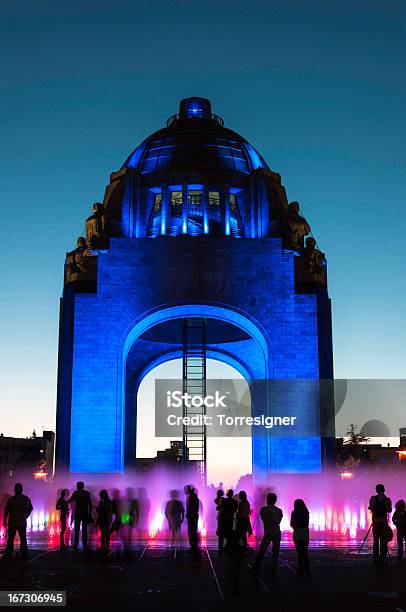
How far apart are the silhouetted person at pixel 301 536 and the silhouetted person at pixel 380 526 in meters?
1.90

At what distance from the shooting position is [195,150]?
Result: 137 feet

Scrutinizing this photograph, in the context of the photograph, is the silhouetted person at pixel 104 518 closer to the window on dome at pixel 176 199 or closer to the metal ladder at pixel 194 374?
the metal ladder at pixel 194 374

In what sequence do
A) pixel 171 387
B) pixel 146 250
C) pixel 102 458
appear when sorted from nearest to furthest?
1. pixel 102 458
2. pixel 146 250
3. pixel 171 387

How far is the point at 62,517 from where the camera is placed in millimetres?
19734

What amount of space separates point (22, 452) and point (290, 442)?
65.7 metres

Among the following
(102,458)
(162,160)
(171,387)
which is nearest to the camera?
(102,458)

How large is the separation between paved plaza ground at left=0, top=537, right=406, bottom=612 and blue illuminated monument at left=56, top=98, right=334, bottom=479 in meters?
16.4

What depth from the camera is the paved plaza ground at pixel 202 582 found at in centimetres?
1100

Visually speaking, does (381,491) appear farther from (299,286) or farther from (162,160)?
(162,160)

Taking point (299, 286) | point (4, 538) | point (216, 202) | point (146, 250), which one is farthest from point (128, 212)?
point (4, 538)

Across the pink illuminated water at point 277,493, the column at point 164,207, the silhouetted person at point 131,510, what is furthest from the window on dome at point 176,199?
the silhouetted person at point 131,510

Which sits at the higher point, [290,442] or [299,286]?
[299,286]

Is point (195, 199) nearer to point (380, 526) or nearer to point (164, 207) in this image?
point (164, 207)

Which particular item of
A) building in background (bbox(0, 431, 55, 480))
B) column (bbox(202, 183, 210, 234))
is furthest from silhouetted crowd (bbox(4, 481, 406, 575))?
building in background (bbox(0, 431, 55, 480))
